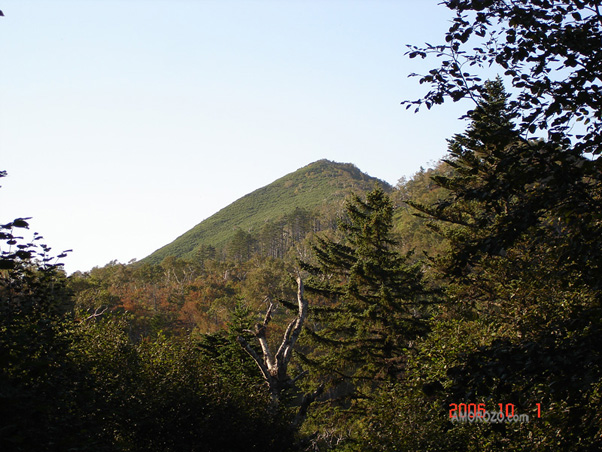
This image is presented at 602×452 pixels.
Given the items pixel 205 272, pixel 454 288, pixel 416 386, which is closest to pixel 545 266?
pixel 454 288

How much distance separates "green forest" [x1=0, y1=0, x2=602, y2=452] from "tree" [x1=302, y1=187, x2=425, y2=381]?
0.09 m

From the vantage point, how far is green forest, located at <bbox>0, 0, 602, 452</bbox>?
486 centimetres

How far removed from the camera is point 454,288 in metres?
18.5

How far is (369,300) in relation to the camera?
22031 millimetres

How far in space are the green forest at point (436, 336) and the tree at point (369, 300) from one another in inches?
3.4

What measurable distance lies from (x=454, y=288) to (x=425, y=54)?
45.8ft

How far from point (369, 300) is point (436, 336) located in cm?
703
